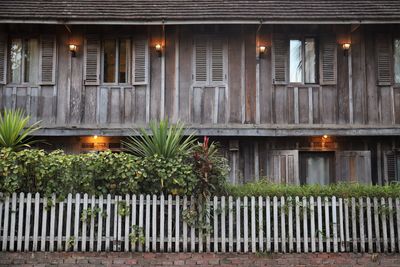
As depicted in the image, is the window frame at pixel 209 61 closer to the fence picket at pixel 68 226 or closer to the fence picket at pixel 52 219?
the fence picket at pixel 68 226

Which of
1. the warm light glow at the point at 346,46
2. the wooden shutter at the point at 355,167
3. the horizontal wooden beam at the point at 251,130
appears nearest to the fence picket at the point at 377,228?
the horizontal wooden beam at the point at 251,130

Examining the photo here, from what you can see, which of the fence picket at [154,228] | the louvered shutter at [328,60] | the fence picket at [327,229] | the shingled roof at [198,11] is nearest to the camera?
the fence picket at [154,228]

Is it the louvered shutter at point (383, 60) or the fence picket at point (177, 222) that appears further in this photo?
the louvered shutter at point (383, 60)

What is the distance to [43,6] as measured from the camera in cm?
1309

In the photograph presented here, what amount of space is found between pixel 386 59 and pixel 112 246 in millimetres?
9735

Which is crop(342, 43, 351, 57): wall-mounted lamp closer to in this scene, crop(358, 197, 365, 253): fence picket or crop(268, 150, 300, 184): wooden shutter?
crop(268, 150, 300, 184): wooden shutter

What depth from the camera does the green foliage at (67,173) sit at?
8.21 meters

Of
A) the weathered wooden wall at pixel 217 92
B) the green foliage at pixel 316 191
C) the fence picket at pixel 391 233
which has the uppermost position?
the weathered wooden wall at pixel 217 92

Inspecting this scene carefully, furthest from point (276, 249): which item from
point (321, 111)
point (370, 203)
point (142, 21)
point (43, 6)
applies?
point (43, 6)

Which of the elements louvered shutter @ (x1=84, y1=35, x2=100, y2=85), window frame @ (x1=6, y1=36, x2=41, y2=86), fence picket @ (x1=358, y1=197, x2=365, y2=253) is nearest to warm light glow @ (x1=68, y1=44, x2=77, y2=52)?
louvered shutter @ (x1=84, y1=35, x2=100, y2=85)

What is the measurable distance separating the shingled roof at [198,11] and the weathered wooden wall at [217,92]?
22.2 inches

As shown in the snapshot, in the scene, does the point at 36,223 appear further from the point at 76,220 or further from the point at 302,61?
the point at 302,61

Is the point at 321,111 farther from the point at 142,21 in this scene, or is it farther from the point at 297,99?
the point at 142,21

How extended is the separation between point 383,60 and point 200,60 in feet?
18.0
